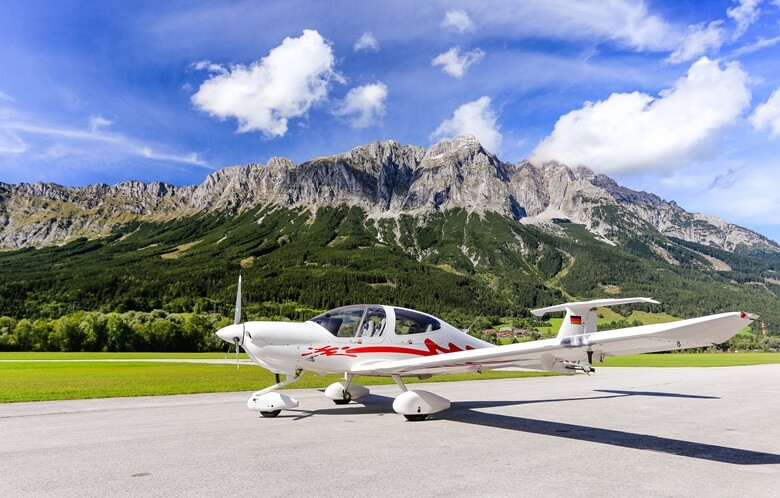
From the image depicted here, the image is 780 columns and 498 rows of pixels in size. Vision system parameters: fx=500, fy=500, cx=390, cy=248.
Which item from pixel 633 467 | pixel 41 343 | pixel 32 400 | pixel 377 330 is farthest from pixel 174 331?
pixel 633 467

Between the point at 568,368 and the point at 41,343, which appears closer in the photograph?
the point at 568,368

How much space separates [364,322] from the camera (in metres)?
13.0

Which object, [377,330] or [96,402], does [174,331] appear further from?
[377,330]

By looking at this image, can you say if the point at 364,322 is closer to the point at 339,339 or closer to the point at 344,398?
the point at 339,339

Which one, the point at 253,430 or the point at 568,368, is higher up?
the point at 568,368

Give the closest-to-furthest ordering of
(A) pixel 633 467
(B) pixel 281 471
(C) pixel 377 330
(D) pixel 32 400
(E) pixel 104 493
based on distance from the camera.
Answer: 1. (E) pixel 104 493
2. (B) pixel 281 471
3. (A) pixel 633 467
4. (C) pixel 377 330
5. (D) pixel 32 400

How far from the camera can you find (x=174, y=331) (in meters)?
93.1

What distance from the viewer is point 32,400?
1712 centimetres

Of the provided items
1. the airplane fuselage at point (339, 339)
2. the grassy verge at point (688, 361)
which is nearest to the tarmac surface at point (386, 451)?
the airplane fuselage at point (339, 339)

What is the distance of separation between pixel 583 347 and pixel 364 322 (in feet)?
19.2

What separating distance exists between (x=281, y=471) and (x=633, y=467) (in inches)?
202

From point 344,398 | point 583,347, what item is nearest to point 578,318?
point 583,347


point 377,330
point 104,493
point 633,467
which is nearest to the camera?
point 104,493

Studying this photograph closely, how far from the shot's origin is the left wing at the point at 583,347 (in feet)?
23.2
